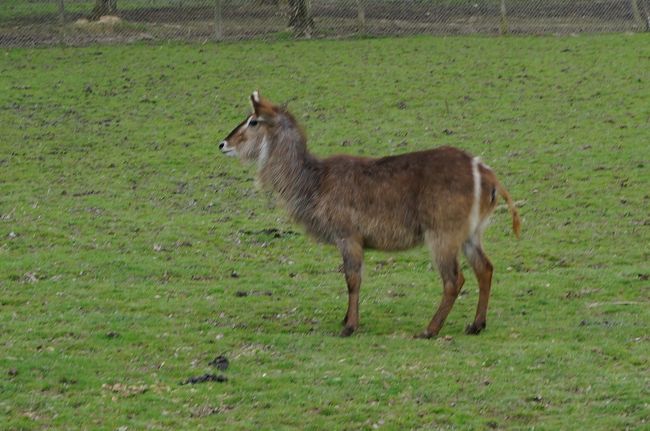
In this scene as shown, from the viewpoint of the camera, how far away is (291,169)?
980cm

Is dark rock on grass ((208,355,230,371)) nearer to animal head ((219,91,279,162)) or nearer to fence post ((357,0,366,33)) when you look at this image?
animal head ((219,91,279,162))

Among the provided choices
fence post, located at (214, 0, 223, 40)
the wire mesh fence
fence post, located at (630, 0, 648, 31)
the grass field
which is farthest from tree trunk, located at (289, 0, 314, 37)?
fence post, located at (630, 0, 648, 31)

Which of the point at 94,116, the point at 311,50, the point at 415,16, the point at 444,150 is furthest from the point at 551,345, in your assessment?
the point at 415,16

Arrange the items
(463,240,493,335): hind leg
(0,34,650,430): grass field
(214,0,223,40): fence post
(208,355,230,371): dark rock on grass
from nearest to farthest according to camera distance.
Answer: (0,34,650,430): grass field, (208,355,230,371): dark rock on grass, (463,240,493,335): hind leg, (214,0,223,40): fence post

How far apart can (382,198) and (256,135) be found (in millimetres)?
1266

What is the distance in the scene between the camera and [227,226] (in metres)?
13.1

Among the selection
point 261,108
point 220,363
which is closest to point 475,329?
point 220,363

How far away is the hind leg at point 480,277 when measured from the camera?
30.1 ft

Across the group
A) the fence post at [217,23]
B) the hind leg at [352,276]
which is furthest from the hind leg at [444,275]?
the fence post at [217,23]

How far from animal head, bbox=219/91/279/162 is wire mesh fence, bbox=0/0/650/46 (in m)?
16.5

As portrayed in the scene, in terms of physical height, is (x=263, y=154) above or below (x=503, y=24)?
above

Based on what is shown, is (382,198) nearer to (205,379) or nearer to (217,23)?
(205,379)

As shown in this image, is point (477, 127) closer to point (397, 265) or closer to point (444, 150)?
point (397, 265)

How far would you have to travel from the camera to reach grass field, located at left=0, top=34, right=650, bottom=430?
24.4 ft
